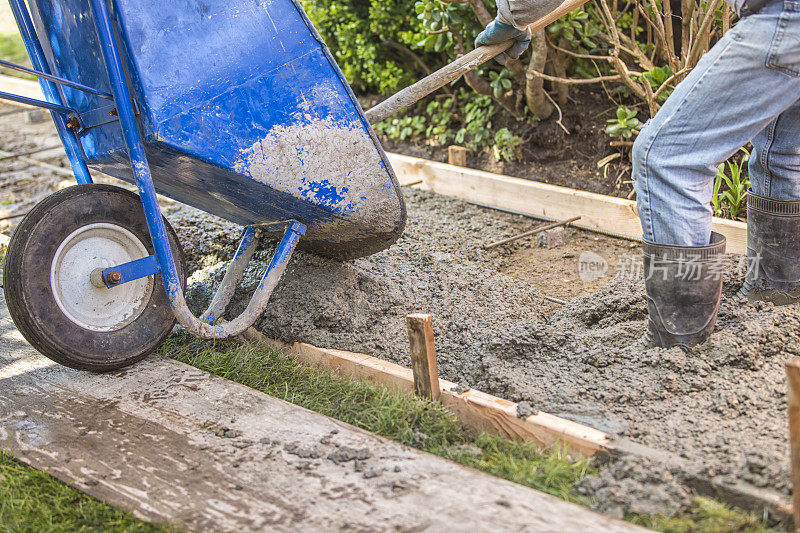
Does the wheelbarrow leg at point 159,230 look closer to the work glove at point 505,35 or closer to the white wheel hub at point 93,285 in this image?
the white wheel hub at point 93,285

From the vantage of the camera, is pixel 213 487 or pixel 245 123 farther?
pixel 245 123

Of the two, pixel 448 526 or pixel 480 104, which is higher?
pixel 480 104

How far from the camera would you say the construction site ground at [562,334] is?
Answer: 69.5 inches

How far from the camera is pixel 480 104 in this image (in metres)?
4.81

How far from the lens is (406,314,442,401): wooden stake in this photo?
2.04m

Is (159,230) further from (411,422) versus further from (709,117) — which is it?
(709,117)

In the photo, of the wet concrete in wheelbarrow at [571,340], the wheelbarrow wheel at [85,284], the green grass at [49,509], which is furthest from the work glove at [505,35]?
the green grass at [49,509]

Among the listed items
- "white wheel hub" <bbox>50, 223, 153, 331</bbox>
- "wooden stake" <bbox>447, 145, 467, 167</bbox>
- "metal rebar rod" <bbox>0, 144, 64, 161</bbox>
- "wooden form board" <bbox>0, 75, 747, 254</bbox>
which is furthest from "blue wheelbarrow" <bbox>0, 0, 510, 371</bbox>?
"metal rebar rod" <bbox>0, 144, 64, 161</bbox>

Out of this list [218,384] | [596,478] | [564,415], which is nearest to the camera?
[596,478]

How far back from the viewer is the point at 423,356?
6.82ft

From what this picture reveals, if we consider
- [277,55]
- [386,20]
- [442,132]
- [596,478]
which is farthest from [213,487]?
[386,20]

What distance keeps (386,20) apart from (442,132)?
864 mm

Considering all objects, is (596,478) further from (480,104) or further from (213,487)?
(480,104)

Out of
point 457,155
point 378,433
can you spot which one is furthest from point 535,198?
point 378,433
